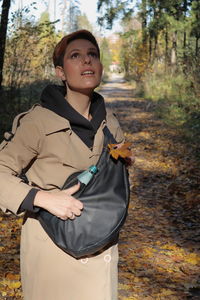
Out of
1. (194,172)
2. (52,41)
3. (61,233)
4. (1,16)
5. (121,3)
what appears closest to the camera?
(61,233)

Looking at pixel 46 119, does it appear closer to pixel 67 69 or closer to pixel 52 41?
pixel 67 69

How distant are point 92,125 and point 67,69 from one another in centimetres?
30

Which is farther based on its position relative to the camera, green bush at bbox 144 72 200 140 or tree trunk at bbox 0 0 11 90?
green bush at bbox 144 72 200 140

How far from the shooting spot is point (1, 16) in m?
9.47

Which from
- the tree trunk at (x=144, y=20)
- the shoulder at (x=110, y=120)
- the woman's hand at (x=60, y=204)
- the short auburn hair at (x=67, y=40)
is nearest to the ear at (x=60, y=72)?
the short auburn hair at (x=67, y=40)

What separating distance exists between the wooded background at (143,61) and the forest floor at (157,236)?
2.60 meters

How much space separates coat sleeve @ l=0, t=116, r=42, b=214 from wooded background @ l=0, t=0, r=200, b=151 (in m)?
7.54

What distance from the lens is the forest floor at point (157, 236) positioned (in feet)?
12.6

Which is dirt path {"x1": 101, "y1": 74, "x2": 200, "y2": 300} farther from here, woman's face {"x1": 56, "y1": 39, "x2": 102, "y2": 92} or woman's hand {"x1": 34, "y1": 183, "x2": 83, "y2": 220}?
woman's face {"x1": 56, "y1": 39, "x2": 102, "y2": 92}

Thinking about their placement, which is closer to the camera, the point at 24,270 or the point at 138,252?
the point at 24,270

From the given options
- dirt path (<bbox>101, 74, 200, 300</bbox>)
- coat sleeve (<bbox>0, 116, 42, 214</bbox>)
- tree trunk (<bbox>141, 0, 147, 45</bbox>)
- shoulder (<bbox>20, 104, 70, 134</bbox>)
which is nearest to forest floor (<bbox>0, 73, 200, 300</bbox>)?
dirt path (<bbox>101, 74, 200, 300</bbox>)

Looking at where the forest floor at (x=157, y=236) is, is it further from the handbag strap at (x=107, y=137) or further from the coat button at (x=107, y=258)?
the handbag strap at (x=107, y=137)

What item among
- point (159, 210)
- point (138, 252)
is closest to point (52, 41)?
point (159, 210)

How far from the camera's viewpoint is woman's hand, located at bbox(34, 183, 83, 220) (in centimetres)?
158
